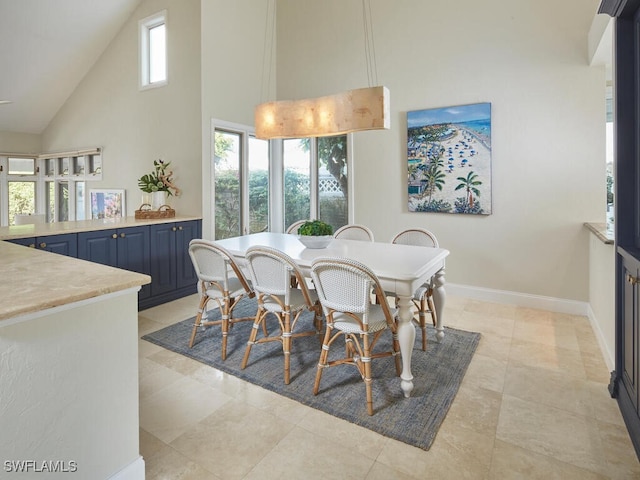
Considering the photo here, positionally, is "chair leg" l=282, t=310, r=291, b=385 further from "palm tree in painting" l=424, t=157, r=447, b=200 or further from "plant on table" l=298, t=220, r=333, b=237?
"palm tree in painting" l=424, t=157, r=447, b=200

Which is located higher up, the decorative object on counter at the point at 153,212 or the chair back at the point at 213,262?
the decorative object on counter at the point at 153,212

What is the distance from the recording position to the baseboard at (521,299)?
382 centimetres

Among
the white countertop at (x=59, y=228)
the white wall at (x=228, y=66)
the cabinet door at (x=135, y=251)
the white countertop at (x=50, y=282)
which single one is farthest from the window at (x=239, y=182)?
the white countertop at (x=50, y=282)

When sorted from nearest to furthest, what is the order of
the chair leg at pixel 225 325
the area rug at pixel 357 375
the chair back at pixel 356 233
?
the area rug at pixel 357 375 < the chair leg at pixel 225 325 < the chair back at pixel 356 233

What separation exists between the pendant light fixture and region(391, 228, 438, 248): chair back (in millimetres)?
1087

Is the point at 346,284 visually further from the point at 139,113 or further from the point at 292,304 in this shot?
the point at 139,113

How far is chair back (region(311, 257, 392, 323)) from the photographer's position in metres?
2.10

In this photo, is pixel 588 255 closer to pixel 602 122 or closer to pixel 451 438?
pixel 602 122

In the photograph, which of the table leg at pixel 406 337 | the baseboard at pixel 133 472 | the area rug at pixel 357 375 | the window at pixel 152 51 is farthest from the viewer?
the window at pixel 152 51

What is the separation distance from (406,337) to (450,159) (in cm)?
268

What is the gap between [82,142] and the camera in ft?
19.5

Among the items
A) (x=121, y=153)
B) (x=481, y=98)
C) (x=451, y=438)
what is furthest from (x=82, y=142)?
(x=451, y=438)

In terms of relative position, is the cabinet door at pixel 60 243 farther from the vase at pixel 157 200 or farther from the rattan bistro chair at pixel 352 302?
the rattan bistro chair at pixel 352 302

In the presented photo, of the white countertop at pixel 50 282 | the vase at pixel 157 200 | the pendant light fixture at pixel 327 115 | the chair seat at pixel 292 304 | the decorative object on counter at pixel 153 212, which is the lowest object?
the chair seat at pixel 292 304
